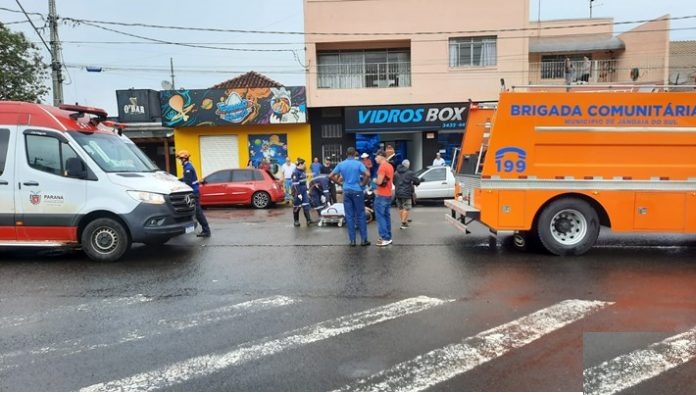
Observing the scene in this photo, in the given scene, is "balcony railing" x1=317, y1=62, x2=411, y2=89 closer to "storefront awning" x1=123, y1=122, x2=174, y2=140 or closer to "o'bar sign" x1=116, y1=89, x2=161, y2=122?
"storefront awning" x1=123, y1=122, x2=174, y2=140

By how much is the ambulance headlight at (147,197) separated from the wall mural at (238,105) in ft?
48.4

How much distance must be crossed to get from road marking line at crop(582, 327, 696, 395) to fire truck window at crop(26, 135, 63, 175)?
766 centimetres

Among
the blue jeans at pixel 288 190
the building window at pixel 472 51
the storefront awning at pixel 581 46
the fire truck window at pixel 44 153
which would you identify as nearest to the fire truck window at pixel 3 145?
the fire truck window at pixel 44 153

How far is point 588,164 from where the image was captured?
25.2 ft

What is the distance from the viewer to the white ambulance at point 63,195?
7.63 meters

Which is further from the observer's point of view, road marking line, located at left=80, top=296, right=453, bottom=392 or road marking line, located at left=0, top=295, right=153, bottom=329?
road marking line, located at left=0, top=295, right=153, bottom=329

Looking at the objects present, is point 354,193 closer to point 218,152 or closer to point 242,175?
point 242,175

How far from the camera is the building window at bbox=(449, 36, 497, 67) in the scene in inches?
872

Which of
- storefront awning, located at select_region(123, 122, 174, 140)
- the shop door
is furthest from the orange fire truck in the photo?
storefront awning, located at select_region(123, 122, 174, 140)

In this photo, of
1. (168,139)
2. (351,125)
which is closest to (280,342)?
(351,125)

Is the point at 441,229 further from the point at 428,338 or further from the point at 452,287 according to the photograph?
the point at 428,338

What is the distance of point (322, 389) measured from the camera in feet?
11.4

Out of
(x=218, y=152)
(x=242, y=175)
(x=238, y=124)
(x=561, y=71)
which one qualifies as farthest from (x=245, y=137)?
(x=561, y=71)

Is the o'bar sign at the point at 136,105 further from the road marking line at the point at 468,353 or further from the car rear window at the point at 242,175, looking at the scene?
the road marking line at the point at 468,353
